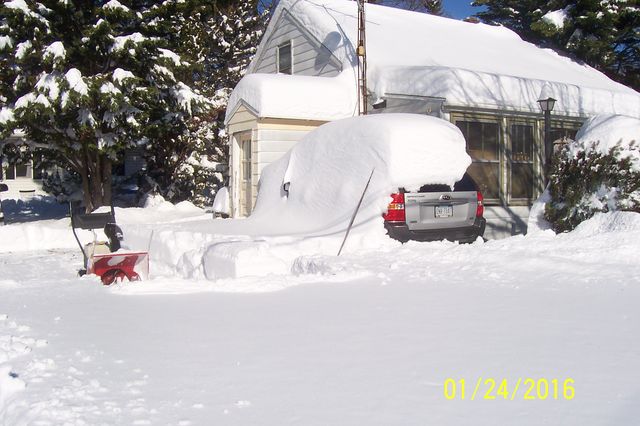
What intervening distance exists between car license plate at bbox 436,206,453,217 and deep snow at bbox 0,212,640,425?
124 cm

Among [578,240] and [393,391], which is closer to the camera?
[393,391]

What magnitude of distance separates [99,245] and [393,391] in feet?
19.3

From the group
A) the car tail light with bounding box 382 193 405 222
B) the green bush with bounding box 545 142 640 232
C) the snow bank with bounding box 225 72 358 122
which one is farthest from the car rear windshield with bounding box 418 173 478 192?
the snow bank with bounding box 225 72 358 122

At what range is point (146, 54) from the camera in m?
16.8

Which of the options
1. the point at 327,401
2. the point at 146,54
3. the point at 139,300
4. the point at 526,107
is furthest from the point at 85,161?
the point at 327,401

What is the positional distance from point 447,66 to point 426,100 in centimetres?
177

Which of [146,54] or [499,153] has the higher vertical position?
[146,54]

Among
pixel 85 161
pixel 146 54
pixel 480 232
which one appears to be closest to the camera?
pixel 480 232

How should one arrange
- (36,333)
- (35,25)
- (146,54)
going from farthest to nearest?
(146,54), (35,25), (36,333)

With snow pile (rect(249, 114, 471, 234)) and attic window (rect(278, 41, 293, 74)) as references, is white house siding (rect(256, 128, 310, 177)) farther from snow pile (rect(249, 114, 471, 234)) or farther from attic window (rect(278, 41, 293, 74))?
attic window (rect(278, 41, 293, 74))

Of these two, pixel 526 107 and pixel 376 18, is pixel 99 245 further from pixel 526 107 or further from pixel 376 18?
pixel 376 18

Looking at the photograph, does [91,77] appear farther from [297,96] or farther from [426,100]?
[426,100]

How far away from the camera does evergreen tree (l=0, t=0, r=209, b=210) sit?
14953 mm

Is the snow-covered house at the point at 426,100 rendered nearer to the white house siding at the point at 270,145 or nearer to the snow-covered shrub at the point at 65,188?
the white house siding at the point at 270,145
